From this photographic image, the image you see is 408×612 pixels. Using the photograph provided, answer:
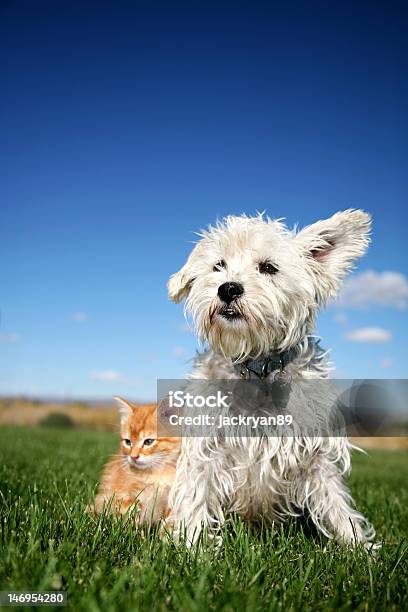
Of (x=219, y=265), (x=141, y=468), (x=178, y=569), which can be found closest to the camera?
(x=178, y=569)

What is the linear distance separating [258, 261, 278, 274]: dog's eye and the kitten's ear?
197 centimetres

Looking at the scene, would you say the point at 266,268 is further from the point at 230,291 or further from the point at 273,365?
the point at 273,365

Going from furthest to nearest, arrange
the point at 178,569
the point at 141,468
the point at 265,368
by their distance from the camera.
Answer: the point at 141,468 < the point at 265,368 < the point at 178,569

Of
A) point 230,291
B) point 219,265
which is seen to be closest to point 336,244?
point 219,265

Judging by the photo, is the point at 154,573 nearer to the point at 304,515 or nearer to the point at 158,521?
the point at 158,521

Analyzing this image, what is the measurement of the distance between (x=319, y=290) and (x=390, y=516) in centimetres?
259

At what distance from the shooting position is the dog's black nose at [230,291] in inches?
150

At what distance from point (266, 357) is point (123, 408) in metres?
1.87

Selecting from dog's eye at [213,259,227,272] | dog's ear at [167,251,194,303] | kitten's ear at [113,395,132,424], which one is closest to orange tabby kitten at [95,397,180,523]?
kitten's ear at [113,395,132,424]

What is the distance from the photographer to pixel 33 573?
8.46 ft

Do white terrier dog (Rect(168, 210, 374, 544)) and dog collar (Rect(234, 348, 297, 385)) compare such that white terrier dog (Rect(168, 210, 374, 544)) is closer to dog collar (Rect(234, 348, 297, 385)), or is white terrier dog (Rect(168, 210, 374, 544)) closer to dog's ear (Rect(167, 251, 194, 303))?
dog collar (Rect(234, 348, 297, 385))

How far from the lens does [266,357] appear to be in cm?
400

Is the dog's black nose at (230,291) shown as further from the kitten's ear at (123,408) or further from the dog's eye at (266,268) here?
the kitten's ear at (123,408)

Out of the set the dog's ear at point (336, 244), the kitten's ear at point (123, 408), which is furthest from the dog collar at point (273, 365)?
the kitten's ear at point (123, 408)
